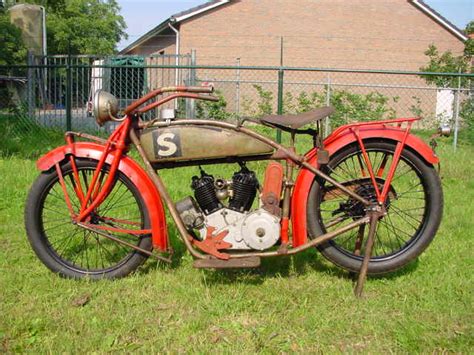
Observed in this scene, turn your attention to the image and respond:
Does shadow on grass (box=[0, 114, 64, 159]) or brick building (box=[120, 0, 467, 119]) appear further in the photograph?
brick building (box=[120, 0, 467, 119])

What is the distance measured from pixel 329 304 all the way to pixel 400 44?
21865mm

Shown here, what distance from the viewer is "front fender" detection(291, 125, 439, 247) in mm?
3344

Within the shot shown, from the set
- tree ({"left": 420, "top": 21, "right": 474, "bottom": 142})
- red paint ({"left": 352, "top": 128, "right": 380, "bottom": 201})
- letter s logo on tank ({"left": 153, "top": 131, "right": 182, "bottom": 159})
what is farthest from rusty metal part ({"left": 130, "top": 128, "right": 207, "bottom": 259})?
tree ({"left": 420, "top": 21, "right": 474, "bottom": 142})

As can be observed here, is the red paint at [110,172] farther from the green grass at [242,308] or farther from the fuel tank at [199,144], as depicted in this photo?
the green grass at [242,308]

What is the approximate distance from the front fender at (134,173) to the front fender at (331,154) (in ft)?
2.93

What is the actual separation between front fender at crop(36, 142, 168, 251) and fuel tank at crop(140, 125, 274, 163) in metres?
0.22

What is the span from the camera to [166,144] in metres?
3.24

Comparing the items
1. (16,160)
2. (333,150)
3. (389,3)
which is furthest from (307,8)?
(333,150)

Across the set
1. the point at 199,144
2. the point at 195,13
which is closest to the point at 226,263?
the point at 199,144

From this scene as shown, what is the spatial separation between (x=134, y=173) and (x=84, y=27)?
58.3 meters

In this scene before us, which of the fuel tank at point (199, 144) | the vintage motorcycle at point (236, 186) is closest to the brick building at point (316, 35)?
the vintage motorcycle at point (236, 186)

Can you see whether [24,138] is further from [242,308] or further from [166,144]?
[242,308]

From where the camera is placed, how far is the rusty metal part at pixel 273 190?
3365 mm

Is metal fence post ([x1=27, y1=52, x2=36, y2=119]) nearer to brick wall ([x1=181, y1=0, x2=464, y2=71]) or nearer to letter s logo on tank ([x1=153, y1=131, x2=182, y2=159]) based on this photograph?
letter s logo on tank ([x1=153, y1=131, x2=182, y2=159])
